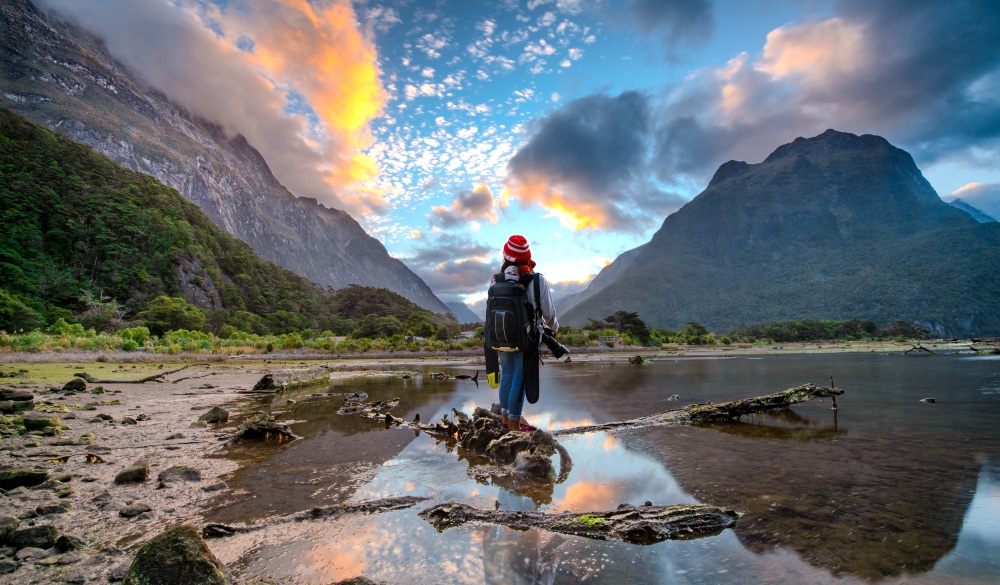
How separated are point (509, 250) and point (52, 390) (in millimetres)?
15520

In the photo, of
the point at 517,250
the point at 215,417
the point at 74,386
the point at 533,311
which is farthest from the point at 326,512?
the point at 74,386

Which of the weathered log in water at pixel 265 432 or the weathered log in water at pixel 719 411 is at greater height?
the weathered log in water at pixel 719 411

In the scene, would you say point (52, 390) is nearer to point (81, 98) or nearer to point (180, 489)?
point (180, 489)

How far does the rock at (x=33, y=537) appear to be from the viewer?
3.02 m

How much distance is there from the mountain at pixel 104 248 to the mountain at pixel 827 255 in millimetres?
100154

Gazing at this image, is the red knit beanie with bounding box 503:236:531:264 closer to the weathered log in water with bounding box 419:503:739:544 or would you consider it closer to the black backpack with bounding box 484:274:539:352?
the black backpack with bounding box 484:274:539:352

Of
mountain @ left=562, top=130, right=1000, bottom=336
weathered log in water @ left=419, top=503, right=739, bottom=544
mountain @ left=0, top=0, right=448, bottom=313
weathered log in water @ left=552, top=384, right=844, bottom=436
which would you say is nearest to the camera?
weathered log in water @ left=419, top=503, right=739, bottom=544

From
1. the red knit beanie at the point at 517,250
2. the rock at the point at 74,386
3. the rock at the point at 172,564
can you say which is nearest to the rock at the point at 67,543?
the rock at the point at 172,564

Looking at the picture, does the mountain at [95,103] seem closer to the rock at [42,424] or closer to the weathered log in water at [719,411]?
the rock at [42,424]

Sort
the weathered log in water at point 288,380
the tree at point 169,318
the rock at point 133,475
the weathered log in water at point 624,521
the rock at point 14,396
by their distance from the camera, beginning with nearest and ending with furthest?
the weathered log in water at point 624,521, the rock at point 133,475, the rock at point 14,396, the weathered log in water at point 288,380, the tree at point 169,318

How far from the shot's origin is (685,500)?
3.87m

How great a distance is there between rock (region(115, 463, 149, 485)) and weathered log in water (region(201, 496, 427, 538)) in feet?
7.56

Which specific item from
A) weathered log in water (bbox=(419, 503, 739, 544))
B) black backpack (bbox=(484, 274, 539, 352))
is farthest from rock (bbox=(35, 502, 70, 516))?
black backpack (bbox=(484, 274, 539, 352))

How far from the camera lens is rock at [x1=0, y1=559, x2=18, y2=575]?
8.70ft
